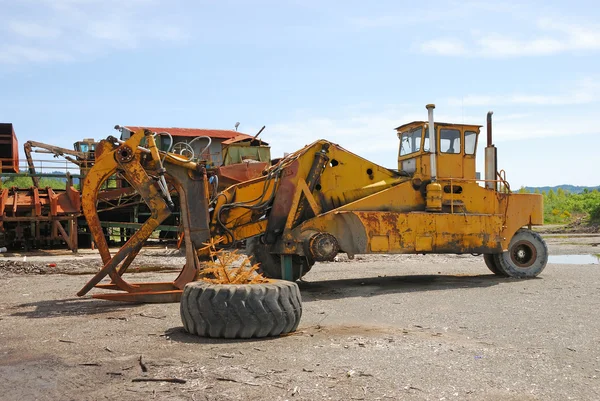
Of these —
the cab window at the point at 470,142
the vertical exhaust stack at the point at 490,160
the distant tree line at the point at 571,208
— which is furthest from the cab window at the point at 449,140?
the distant tree line at the point at 571,208

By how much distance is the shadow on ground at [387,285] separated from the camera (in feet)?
36.8

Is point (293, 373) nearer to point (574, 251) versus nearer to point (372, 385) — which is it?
point (372, 385)

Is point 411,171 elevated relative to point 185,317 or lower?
elevated

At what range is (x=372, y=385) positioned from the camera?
5.02 meters

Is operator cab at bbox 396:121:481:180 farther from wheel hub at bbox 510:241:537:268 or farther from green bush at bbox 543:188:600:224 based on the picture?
green bush at bbox 543:188:600:224

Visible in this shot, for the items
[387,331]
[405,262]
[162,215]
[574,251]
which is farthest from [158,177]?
[574,251]

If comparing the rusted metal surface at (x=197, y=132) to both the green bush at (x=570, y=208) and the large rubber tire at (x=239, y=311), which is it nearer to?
the large rubber tire at (x=239, y=311)

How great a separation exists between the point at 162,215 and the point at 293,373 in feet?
17.4

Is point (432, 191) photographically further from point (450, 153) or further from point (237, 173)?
point (237, 173)

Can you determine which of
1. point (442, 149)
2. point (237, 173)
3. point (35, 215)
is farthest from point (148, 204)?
point (35, 215)

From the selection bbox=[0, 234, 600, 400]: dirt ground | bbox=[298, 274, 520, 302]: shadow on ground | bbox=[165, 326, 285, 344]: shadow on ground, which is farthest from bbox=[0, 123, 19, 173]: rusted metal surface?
bbox=[165, 326, 285, 344]: shadow on ground

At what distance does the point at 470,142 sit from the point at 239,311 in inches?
317

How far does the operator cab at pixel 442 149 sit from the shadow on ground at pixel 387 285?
2.19 m

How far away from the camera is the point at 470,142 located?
13.4 meters
